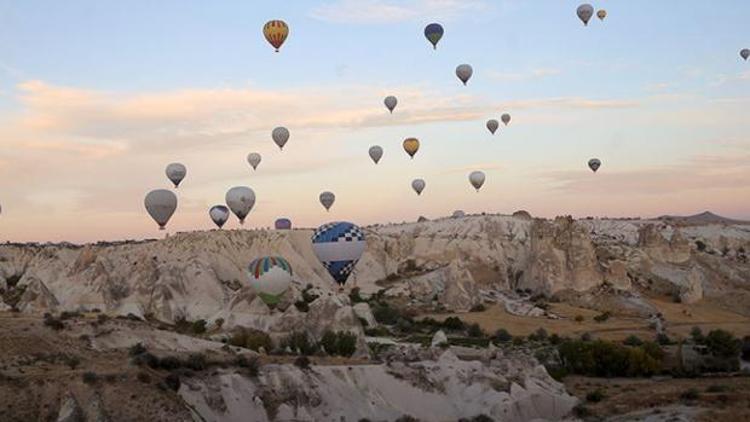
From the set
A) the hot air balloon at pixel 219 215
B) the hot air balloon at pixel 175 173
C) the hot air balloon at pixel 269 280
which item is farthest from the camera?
the hot air balloon at pixel 219 215

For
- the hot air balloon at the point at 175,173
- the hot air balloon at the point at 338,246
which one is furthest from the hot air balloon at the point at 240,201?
the hot air balloon at the point at 338,246

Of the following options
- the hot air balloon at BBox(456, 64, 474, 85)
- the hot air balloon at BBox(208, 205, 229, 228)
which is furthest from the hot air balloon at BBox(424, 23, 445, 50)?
the hot air balloon at BBox(208, 205, 229, 228)

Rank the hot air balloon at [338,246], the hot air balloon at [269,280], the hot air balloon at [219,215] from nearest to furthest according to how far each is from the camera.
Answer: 1. the hot air balloon at [338,246]
2. the hot air balloon at [269,280]
3. the hot air balloon at [219,215]

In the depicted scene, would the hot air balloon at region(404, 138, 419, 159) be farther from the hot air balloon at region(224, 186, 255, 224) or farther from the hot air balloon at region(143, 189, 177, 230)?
the hot air balloon at region(143, 189, 177, 230)

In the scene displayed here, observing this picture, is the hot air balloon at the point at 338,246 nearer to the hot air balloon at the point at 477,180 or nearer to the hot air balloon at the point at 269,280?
the hot air balloon at the point at 269,280

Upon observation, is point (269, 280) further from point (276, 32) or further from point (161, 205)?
point (276, 32)

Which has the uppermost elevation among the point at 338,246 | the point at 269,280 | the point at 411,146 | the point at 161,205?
the point at 411,146

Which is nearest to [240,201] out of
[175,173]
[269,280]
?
Answer: [175,173]
